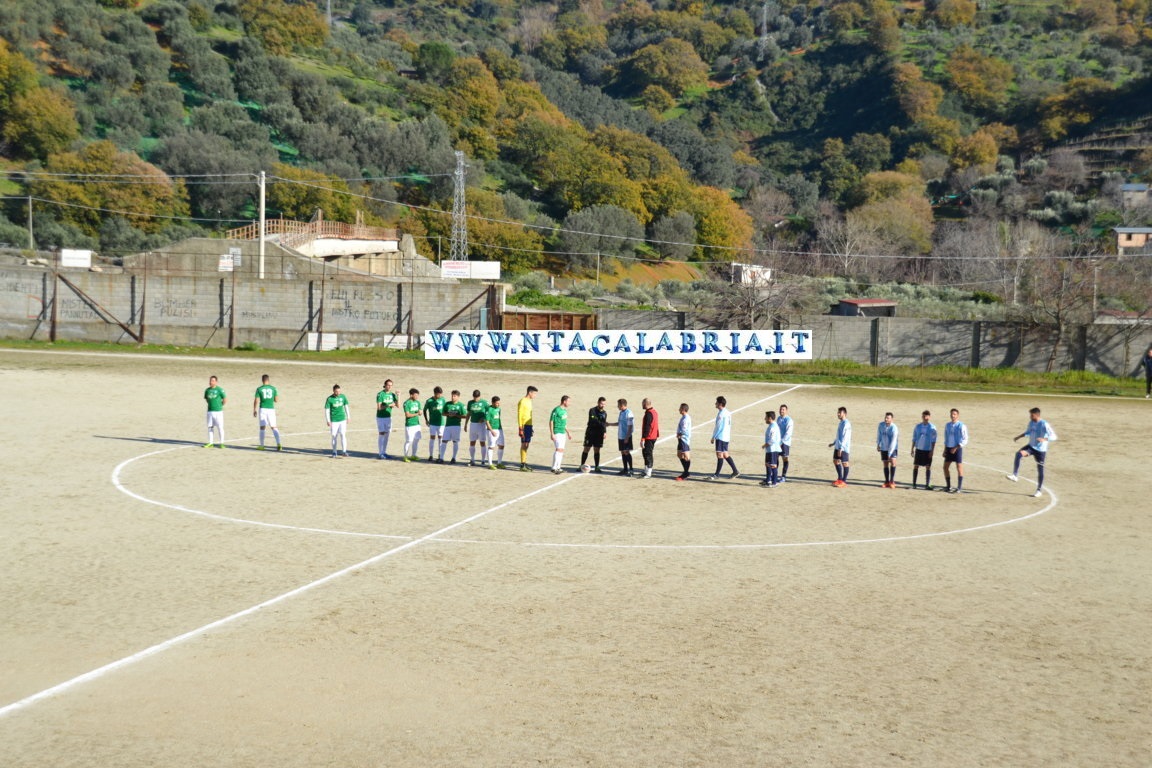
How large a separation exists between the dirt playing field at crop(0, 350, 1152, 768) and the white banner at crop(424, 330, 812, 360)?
20.9m

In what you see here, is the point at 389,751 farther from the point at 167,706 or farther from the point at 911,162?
the point at 911,162

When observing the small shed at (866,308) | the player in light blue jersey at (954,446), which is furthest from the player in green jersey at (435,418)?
the small shed at (866,308)

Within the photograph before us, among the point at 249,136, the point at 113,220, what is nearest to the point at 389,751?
the point at 113,220

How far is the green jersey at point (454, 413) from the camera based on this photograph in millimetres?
24188

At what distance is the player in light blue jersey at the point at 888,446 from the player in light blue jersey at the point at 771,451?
2.25 metres

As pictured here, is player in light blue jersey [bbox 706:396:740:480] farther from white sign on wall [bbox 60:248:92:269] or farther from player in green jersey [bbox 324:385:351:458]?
white sign on wall [bbox 60:248:92:269]

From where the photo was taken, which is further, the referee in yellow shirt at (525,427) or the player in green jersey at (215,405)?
the player in green jersey at (215,405)

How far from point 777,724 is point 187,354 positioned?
1643 inches

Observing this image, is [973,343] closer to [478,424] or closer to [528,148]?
[478,424]

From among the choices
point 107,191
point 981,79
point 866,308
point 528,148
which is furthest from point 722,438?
point 981,79

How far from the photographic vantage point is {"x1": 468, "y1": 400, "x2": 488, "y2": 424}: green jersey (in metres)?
24.0

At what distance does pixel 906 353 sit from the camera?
4666 centimetres

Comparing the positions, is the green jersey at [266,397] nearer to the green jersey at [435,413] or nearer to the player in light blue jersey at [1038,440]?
the green jersey at [435,413]

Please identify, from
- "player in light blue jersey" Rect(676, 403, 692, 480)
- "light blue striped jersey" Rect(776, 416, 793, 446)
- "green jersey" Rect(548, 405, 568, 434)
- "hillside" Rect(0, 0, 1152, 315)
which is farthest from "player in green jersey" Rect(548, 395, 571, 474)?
"hillside" Rect(0, 0, 1152, 315)
